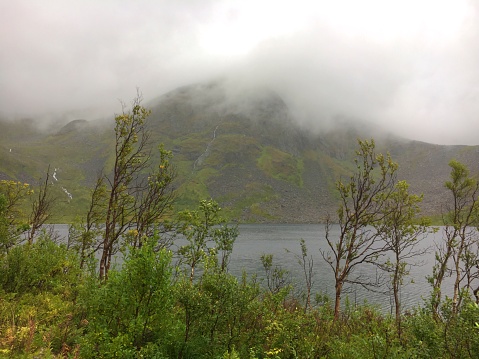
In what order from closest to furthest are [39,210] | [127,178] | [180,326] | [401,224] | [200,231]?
[180,326]
[127,178]
[401,224]
[200,231]
[39,210]

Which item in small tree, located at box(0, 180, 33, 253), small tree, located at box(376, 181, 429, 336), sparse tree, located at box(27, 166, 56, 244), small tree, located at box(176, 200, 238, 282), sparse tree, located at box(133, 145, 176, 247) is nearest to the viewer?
small tree, located at box(0, 180, 33, 253)

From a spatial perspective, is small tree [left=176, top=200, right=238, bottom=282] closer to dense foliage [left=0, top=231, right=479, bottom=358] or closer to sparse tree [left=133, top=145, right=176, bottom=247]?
sparse tree [left=133, top=145, right=176, bottom=247]

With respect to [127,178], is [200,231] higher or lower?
lower

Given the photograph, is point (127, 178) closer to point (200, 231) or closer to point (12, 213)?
point (200, 231)

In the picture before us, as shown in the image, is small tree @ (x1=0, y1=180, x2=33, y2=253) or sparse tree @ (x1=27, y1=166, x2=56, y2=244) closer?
small tree @ (x1=0, y1=180, x2=33, y2=253)

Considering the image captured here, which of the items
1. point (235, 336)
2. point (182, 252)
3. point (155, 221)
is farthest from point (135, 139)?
point (235, 336)

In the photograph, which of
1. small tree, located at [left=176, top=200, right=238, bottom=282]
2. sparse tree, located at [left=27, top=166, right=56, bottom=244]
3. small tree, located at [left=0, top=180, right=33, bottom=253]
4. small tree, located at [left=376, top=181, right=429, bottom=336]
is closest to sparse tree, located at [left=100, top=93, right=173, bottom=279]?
small tree, located at [left=176, top=200, right=238, bottom=282]

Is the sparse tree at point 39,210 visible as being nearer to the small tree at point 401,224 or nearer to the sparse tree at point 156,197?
the sparse tree at point 156,197

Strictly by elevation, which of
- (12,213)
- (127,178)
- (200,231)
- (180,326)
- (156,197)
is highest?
(127,178)

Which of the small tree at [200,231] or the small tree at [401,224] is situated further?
the small tree at [200,231]

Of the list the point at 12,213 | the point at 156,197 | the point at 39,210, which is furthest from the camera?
the point at 39,210

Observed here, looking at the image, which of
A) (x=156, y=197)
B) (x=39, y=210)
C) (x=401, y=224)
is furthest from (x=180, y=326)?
(x=39, y=210)

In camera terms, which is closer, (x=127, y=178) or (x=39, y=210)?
(x=127, y=178)

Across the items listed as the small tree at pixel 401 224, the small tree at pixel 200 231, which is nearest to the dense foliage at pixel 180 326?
the small tree at pixel 401 224
